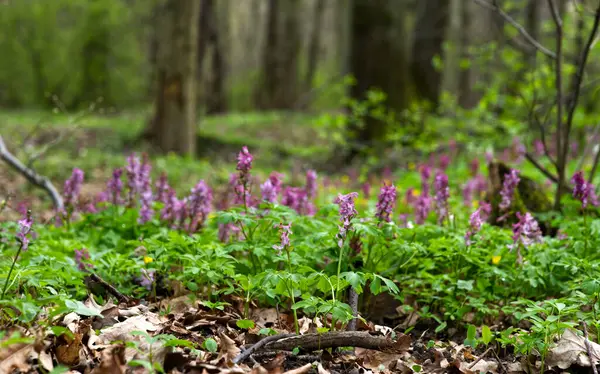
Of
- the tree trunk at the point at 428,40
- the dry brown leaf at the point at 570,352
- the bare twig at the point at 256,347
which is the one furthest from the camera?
the tree trunk at the point at 428,40

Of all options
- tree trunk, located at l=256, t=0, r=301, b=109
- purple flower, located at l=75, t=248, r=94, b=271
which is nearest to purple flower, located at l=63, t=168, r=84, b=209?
purple flower, located at l=75, t=248, r=94, b=271

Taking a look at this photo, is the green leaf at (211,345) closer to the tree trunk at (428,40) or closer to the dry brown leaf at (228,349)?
the dry brown leaf at (228,349)

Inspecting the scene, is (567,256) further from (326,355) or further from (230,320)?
(230,320)

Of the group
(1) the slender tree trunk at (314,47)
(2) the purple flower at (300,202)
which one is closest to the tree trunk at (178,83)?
(2) the purple flower at (300,202)

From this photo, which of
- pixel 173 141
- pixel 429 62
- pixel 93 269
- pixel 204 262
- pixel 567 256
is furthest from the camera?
pixel 429 62

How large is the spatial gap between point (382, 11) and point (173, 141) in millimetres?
4934

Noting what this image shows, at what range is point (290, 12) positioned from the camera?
918 inches

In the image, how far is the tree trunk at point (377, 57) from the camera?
34.6 feet

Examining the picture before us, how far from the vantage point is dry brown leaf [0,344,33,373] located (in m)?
2.17

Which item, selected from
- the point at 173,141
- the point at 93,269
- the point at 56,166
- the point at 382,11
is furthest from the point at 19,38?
the point at 93,269

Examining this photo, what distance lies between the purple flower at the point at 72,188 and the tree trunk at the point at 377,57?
22.0 feet

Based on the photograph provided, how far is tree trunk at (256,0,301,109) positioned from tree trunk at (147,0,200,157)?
1141 centimetres

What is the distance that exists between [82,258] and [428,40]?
1383cm

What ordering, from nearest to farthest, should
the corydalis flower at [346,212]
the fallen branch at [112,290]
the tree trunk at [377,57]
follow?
1. the corydalis flower at [346,212]
2. the fallen branch at [112,290]
3. the tree trunk at [377,57]
